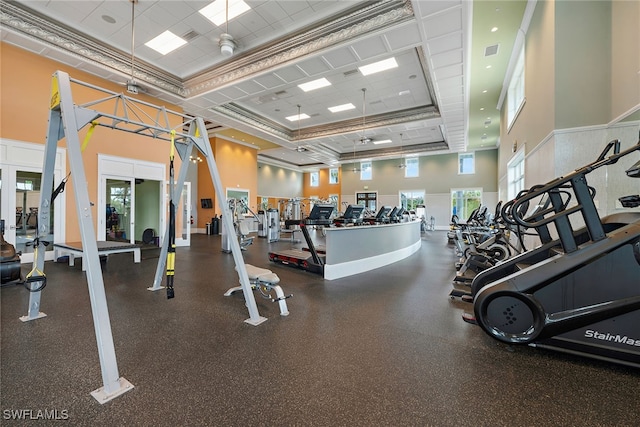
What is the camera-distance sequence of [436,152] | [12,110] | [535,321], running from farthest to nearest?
[436,152], [12,110], [535,321]

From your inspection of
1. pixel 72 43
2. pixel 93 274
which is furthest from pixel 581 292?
pixel 72 43

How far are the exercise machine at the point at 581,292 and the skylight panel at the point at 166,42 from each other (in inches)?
273

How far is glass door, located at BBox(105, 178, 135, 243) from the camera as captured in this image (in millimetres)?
7395

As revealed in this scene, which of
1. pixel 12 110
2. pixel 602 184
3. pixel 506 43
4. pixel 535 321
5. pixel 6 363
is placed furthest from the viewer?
pixel 506 43

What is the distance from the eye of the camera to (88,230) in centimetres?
189

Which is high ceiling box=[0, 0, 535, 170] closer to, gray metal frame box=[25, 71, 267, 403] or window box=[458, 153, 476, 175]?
gray metal frame box=[25, 71, 267, 403]

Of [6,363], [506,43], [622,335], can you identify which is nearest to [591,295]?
[622,335]

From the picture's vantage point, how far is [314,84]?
7859mm

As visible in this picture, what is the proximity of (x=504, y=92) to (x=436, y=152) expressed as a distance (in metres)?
6.88

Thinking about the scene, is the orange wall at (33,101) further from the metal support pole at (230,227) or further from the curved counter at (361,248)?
the curved counter at (361,248)

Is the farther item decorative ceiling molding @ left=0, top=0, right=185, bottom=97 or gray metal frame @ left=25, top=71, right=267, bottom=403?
decorative ceiling molding @ left=0, top=0, right=185, bottom=97

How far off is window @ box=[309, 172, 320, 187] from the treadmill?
17267 millimetres

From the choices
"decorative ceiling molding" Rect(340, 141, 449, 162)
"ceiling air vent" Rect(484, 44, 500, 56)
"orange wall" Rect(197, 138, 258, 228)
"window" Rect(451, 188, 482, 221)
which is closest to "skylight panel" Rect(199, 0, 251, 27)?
"ceiling air vent" Rect(484, 44, 500, 56)

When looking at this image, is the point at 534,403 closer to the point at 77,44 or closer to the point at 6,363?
the point at 6,363
